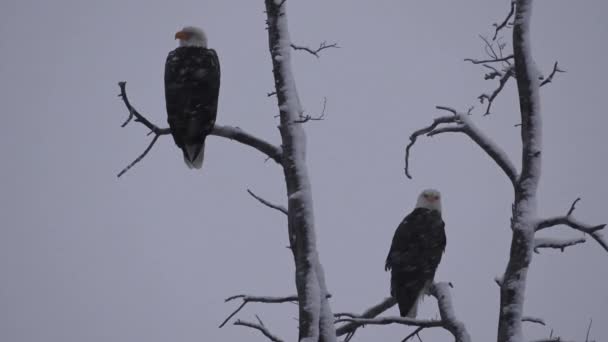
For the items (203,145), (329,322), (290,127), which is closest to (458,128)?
(290,127)

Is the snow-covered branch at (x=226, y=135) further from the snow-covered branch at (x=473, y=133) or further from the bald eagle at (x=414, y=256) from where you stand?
the bald eagle at (x=414, y=256)

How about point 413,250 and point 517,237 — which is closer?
point 517,237

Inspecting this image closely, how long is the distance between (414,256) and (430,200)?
76 cm

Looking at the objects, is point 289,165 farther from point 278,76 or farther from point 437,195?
point 437,195

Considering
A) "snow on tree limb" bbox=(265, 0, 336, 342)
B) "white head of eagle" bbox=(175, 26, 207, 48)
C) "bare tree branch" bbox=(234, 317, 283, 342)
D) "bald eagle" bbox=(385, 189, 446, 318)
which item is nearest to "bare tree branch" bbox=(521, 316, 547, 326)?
"snow on tree limb" bbox=(265, 0, 336, 342)

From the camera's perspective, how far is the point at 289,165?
310 cm

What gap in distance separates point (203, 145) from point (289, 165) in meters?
2.07

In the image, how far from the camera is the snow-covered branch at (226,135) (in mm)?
3172

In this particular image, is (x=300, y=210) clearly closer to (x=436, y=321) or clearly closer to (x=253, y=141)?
(x=253, y=141)

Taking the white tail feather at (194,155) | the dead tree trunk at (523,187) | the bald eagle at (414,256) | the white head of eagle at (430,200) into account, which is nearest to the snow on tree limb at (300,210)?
the dead tree trunk at (523,187)

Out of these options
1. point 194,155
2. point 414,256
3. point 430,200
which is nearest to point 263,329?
point 194,155

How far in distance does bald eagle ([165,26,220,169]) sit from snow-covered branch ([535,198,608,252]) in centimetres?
235

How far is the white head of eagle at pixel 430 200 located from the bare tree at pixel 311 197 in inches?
108

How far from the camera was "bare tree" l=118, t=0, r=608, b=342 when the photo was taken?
2.97m
